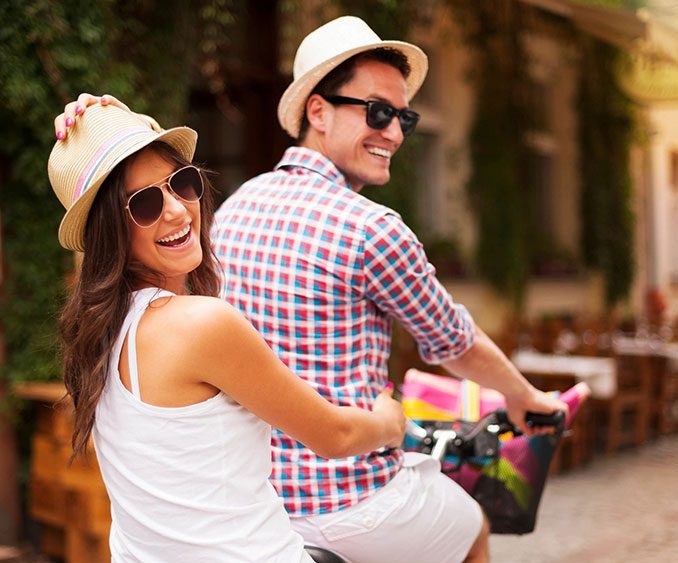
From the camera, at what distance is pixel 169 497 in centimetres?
146

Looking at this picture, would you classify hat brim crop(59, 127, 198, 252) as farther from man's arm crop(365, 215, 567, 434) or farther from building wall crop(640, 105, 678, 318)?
building wall crop(640, 105, 678, 318)

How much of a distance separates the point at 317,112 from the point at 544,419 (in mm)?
916

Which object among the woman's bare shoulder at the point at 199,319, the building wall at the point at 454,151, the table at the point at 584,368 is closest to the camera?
the woman's bare shoulder at the point at 199,319

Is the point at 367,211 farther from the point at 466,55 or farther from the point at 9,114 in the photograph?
the point at 466,55

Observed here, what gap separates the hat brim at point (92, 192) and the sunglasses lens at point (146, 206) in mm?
60

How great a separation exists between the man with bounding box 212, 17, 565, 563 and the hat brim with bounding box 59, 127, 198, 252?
39 centimetres

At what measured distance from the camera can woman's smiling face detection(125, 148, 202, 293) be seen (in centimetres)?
154

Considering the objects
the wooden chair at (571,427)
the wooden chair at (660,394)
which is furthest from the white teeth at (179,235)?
the wooden chair at (660,394)

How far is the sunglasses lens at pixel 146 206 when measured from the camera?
1.52 meters

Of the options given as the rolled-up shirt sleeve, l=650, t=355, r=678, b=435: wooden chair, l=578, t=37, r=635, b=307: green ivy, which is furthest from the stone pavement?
l=578, t=37, r=635, b=307: green ivy

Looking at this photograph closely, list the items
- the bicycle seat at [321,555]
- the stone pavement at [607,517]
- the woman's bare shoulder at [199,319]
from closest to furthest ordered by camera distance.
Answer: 1. the woman's bare shoulder at [199,319]
2. the bicycle seat at [321,555]
3. the stone pavement at [607,517]

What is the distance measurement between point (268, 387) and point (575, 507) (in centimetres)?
508

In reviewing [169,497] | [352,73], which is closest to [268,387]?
[169,497]

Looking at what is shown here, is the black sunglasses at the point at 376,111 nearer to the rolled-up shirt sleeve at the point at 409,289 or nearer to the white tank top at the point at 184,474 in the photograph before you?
the rolled-up shirt sleeve at the point at 409,289
